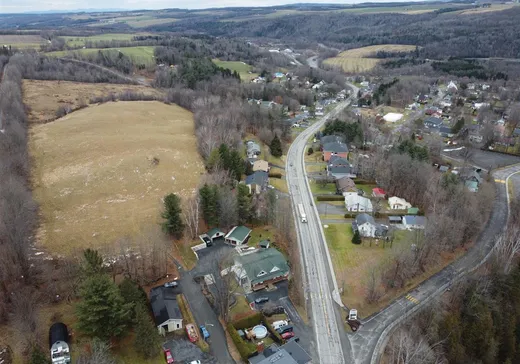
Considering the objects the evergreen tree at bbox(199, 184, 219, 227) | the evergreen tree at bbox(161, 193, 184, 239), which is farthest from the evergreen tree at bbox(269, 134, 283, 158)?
the evergreen tree at bbox(161, 193, 184, 239)

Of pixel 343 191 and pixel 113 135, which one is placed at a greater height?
pixel 113 135

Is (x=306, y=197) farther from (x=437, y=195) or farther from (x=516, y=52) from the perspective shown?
(x=516, y=52)

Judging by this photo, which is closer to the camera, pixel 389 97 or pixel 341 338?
pixel 341 338

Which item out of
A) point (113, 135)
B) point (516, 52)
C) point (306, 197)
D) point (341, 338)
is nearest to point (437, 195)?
point (306, 197)

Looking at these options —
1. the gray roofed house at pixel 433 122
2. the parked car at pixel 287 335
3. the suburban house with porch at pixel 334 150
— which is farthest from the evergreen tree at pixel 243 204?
the gray roofed house at pixel 433 122

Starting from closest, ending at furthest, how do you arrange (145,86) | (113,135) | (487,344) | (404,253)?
(487,344), (404,253), (113,135), (145,86)

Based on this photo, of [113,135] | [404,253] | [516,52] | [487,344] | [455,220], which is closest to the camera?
[487,344]
